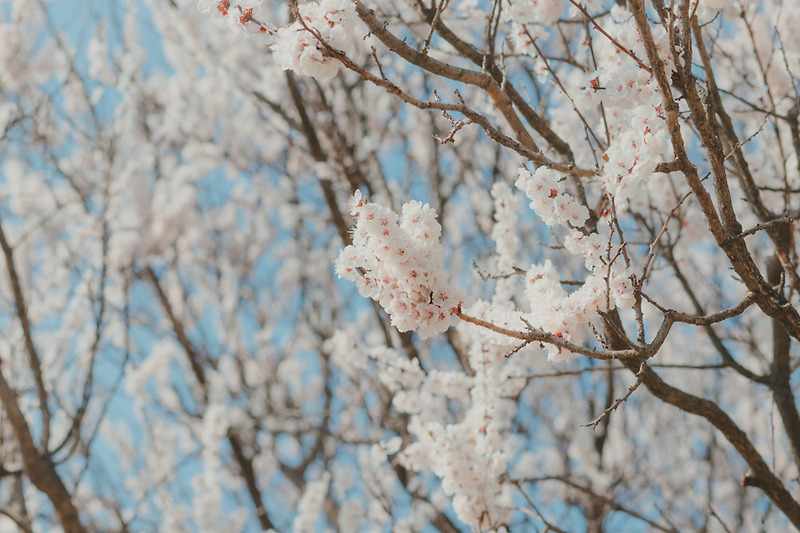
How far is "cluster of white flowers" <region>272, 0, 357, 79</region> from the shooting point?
182 cm

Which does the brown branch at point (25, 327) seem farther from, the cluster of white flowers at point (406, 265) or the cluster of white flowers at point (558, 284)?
the cluster of white flowers at point (558, 284)

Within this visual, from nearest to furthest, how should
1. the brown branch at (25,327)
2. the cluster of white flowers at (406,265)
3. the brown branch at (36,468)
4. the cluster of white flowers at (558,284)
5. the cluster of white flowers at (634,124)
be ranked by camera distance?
the cluster of white flowers at (406,265), the cluster of white flowers at (634,124), the cluster of white flowers at (558,284), the brown branch at (36,468), the brown branch at (25,327)

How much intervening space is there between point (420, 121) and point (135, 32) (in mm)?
4088

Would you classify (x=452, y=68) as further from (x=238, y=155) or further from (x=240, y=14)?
(x=238, y=155)

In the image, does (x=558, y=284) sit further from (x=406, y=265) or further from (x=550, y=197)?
(x=406, y=265)

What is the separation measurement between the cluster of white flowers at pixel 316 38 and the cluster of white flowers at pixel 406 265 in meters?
0.39

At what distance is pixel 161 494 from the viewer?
22.4 ft

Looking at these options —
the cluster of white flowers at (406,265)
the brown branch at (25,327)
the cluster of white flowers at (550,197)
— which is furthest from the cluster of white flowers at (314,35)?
the brown branch at (25,327)

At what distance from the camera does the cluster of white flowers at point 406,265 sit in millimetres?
1763

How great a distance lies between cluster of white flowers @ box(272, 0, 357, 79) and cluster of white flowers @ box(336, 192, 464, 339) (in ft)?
1.27

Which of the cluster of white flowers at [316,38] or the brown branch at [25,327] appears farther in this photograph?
the brown branch at [25,327]

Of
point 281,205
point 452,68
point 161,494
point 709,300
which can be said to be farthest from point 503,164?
point 161,494

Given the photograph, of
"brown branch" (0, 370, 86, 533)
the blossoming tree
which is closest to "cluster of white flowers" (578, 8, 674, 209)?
the blossoming tree

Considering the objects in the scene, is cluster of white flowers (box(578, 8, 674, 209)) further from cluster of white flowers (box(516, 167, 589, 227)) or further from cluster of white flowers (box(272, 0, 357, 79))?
cluster of white flowers (box(272, 0, 357, 79))
